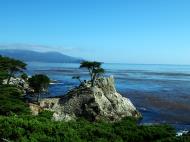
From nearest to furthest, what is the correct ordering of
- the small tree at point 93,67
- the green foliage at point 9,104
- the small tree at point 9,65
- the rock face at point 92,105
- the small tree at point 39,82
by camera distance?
the green foliage at point 9,104, the small tree at point 9,65, the rock face at point 92,105, the small tree at point 39,82, the small tree at point 93,67

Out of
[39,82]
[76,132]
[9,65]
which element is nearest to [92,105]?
[39,82]

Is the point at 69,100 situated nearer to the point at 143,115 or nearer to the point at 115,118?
the point at 115,118

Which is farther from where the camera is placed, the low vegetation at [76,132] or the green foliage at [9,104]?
the green foliage at [9,104]

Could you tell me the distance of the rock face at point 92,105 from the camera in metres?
59.2

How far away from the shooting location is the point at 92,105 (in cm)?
5962

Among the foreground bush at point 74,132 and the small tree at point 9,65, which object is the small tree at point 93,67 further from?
Result: the foreground bush at point 74,132

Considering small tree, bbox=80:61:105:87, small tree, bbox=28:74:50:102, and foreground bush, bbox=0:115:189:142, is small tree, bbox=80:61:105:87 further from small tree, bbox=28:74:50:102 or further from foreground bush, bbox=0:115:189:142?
foreground bush, bbox=0:115:189:142

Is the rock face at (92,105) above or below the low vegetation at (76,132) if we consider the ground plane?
below

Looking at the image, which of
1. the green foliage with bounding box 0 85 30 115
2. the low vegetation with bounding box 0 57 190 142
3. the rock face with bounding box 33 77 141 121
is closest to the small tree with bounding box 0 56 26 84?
the rock face with bounding box 33 77 141 121

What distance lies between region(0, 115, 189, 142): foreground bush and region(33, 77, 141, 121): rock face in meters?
31.8

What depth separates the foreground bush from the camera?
963 inches

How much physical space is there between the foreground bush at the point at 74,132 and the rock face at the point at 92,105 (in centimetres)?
3178

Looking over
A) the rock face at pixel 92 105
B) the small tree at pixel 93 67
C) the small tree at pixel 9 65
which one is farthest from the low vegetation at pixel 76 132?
the small tree at pixel 93 67

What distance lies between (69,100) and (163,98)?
30194 mm
